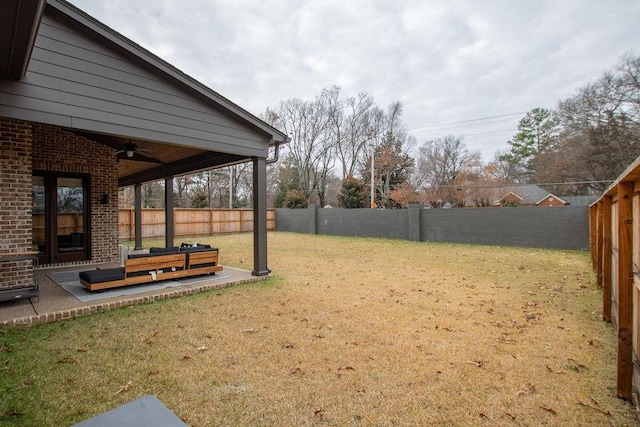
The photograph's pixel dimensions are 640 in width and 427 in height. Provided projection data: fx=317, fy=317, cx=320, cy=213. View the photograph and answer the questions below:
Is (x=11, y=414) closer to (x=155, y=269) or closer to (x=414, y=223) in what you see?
(x=155, y=269)

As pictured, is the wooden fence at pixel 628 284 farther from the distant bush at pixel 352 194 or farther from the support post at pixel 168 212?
the distant bush at pixel 352 194

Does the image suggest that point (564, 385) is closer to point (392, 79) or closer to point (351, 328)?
point (351, 328)

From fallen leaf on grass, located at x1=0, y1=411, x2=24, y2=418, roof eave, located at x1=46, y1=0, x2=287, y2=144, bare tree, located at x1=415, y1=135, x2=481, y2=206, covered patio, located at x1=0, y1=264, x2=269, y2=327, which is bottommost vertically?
fallen leaf on grass, located at x1=0, y1=411, x2=24, y2=418

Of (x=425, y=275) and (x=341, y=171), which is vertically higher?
(x=341, y=171)

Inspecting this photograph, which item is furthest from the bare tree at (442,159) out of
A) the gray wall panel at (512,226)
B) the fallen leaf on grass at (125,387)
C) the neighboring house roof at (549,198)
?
the fallen leaf on grass at (125,387)

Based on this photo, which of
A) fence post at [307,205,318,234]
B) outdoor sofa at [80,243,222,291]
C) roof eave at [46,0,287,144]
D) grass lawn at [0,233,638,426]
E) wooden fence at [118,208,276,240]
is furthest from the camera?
fence post at [307,205,318,234]

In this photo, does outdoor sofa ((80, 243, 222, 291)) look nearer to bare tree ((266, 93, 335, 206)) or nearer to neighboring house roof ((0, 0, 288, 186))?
neighboring house roof ((0, 0, 288, 186))

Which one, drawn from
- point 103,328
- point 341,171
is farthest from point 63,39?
point 341,171

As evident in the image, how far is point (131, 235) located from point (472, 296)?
1508 cm

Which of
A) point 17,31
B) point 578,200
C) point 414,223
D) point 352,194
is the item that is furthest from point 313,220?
point 578,200

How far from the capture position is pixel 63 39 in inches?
165

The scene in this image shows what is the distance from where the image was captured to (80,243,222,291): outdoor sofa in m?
5.27

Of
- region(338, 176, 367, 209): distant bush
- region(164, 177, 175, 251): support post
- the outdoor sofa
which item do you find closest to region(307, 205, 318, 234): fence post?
region(338, 176, 367, 209): distant bush

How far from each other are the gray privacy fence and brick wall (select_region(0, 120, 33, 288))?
1386 cm
